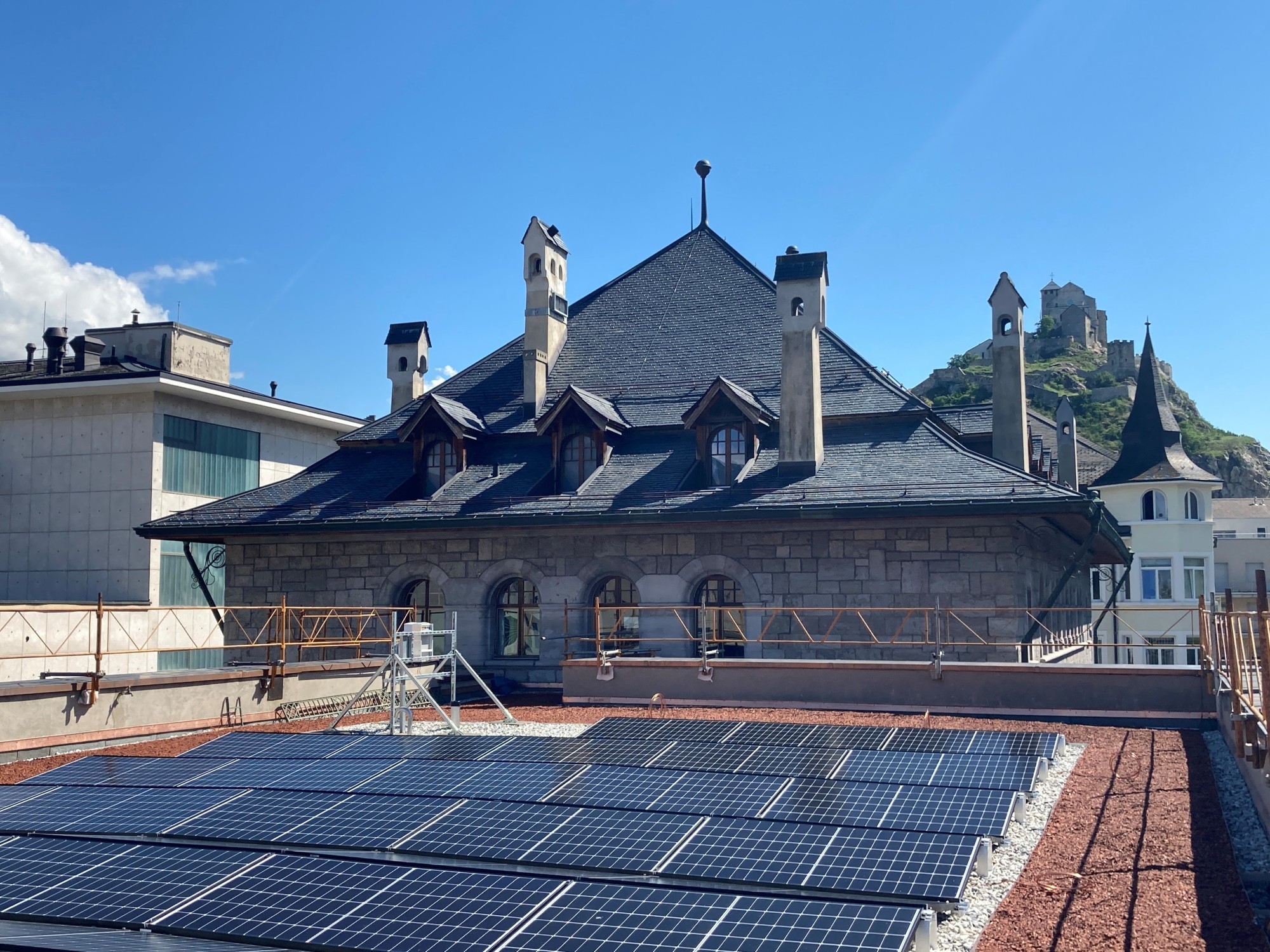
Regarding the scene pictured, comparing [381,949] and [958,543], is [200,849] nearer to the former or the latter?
[381,949]

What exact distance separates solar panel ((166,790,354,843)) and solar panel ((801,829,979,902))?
3675mm

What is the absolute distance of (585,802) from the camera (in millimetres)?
8219

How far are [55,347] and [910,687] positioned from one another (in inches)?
1103

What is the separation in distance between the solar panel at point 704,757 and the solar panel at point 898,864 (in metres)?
2.49

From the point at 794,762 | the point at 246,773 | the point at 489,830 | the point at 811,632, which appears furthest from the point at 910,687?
the point at 489,830

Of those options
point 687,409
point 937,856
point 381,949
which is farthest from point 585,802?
point 687,409

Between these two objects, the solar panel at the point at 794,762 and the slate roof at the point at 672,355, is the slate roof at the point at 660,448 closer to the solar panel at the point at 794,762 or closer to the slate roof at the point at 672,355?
the slate roof at the point at 672,355

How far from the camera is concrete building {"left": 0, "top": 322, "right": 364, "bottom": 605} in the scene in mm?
30797

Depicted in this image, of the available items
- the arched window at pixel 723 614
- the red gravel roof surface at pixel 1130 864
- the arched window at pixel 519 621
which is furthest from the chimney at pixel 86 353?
the red gravel roof surface at pixel 1130 864

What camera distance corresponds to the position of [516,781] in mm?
9031

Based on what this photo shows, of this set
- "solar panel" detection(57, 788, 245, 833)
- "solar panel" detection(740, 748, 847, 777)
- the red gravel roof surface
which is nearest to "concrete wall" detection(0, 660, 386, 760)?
the red gravel roof surface

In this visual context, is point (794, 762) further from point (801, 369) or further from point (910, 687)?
point (801, 369)

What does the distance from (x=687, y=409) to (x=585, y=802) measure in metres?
16.7

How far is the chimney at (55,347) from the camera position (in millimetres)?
33625
